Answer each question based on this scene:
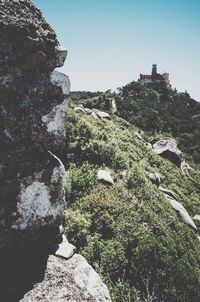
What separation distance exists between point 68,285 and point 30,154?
3295mm

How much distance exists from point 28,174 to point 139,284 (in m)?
8.01

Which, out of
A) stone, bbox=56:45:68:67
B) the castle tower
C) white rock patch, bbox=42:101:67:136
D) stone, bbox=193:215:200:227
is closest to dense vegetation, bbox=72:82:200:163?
stone, bbox=193:215:200:227

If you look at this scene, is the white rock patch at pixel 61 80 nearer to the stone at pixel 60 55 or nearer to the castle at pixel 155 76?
the stone at pixel 60 55

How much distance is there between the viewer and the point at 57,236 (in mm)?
9094

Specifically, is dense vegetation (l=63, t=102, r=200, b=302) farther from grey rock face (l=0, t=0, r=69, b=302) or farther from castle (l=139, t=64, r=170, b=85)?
castle (l=139, t=64, r=170, b=85)

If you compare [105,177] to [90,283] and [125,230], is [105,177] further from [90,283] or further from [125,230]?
[90,283]

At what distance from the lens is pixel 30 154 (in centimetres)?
794

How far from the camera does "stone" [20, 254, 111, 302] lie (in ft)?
25.1

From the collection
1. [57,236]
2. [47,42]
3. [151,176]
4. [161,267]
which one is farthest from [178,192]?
[47,42]

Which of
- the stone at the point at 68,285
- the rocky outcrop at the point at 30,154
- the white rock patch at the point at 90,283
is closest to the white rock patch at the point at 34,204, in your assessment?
the rocky outcrop at the point at 30,154

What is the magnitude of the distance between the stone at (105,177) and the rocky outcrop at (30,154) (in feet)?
29.4

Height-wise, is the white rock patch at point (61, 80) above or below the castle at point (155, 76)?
above

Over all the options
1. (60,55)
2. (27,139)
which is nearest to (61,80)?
(60,55)

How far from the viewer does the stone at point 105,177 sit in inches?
695
